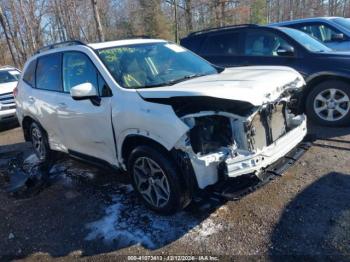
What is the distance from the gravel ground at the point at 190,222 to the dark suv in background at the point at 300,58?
4.86 feet

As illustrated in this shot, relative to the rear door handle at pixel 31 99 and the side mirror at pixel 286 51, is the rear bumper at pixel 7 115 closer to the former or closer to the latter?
the rear door handle at pixel 31 99

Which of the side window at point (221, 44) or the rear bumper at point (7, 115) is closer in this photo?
the side window at point (221, 44)

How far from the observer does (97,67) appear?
4082 mm

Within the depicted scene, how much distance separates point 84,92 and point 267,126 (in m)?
1.96

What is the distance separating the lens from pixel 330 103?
6.12m

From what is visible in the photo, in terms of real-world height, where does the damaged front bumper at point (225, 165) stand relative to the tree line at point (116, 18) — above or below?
below

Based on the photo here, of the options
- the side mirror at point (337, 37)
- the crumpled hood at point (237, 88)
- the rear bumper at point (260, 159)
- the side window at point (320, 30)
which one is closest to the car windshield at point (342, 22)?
the side window at point (320, 30)

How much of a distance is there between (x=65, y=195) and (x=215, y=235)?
223 centimetres

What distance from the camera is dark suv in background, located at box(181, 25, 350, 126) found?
602cm

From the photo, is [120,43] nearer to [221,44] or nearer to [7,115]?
[221,44]

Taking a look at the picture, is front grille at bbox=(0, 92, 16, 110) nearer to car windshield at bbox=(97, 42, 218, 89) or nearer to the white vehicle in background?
the white vehicle in background

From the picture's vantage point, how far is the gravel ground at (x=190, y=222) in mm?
3271

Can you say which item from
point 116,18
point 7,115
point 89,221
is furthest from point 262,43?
point 116,18

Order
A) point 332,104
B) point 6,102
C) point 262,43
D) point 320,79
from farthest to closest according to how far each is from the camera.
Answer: point 6,102 < point 262,43 < point 320,79 < point 332,104
